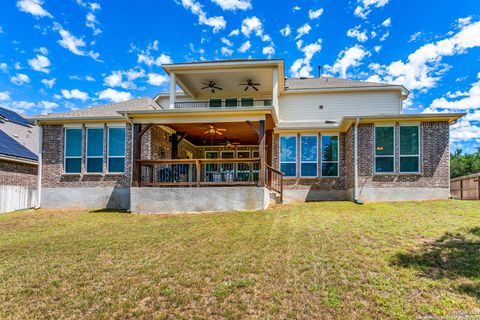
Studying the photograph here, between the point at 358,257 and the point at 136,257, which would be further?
the point at 136,257

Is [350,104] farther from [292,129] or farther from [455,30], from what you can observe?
[455,30]

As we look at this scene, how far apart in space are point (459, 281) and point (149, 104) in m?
16.0

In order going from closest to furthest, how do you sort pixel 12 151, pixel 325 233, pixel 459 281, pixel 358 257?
pixel 459 281
pixel 358 257
pixel 325 233
pixel 12 151

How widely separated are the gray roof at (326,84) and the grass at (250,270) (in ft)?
32.0

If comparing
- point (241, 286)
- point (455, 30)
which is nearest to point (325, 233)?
point (241, 286)

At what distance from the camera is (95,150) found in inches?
512

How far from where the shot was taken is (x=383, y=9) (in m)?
16.6

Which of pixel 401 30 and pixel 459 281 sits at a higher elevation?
pixel 401 30

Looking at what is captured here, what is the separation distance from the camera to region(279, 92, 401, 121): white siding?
1581 cm

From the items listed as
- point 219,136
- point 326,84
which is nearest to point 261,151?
point 219,136

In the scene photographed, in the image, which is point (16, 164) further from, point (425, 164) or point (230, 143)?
point (425, 164)

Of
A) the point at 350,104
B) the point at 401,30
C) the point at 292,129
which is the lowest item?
the point at 292,129

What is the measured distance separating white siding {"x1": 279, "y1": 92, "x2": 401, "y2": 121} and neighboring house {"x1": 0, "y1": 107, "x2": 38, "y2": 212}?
43.3 feet

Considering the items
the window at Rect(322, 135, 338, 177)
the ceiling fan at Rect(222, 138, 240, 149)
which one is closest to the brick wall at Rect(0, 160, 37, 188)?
the ceiling fan at Rect(222, 138, 240, 149)
